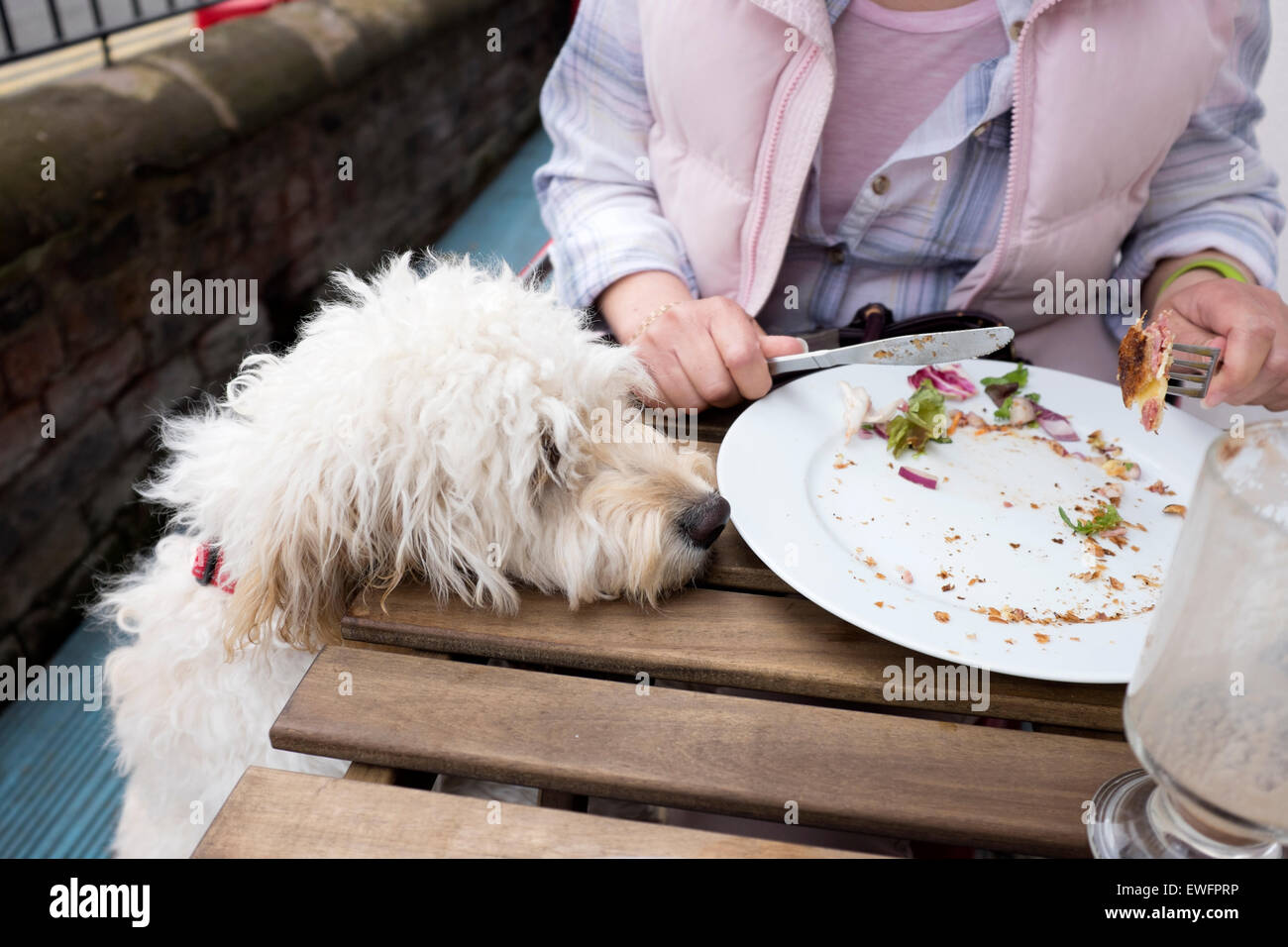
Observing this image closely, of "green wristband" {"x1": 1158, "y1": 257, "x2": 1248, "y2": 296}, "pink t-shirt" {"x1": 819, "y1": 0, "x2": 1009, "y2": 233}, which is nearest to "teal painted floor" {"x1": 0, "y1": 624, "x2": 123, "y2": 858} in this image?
"pink t-shirt" {"x1": 819, "y1": 0, "x2": 1009, "y2": 233}

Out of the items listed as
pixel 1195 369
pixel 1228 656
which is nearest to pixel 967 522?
pixel 1195 369

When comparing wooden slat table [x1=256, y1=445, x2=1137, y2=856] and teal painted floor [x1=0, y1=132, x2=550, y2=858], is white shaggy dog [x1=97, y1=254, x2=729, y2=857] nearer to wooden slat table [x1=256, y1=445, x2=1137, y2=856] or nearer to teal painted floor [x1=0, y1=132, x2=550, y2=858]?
wooden slat table [x1=256, y1=445, x2=1137, y2=856]

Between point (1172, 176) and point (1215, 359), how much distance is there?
0.73m

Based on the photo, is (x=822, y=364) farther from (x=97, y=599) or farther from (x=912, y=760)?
(x=97, y=599)

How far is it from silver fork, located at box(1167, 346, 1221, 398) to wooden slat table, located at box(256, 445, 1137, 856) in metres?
0.61

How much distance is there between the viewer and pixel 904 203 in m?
1.86

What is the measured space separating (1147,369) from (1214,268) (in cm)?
61

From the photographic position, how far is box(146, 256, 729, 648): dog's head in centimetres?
130

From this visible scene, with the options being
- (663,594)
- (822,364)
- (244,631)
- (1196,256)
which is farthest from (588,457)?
(1196,256)

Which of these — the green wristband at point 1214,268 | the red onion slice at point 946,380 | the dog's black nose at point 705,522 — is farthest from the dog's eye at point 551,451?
the green wristband at point 1214,268

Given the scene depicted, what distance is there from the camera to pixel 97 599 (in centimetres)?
299

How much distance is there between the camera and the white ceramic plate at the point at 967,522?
1073mm

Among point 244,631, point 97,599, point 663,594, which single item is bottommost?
point 97,599

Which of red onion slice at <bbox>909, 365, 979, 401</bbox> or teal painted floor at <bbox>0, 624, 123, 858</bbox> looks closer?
red onion slice at <bbox>909, 365, 979, 401</bbox>
